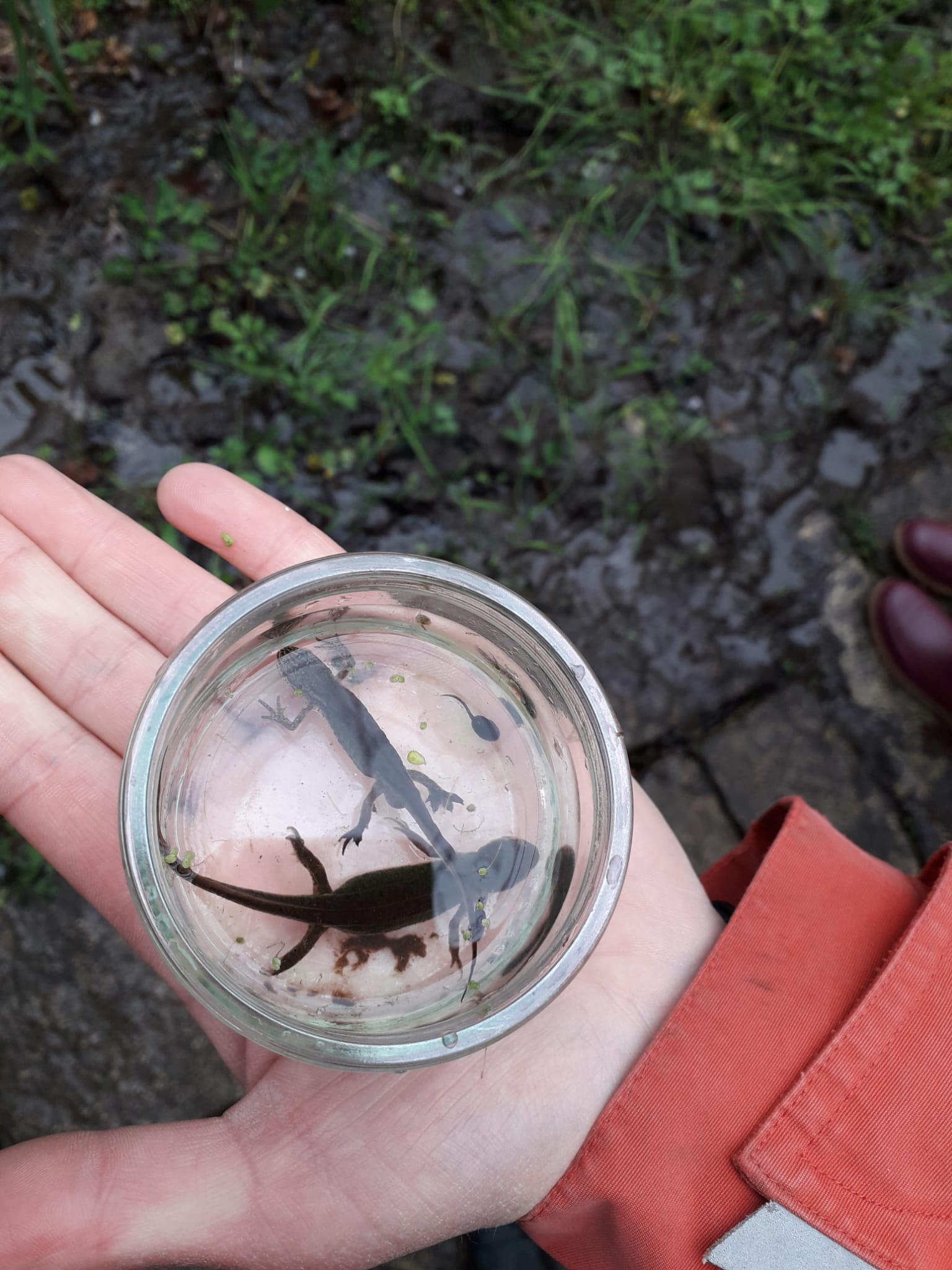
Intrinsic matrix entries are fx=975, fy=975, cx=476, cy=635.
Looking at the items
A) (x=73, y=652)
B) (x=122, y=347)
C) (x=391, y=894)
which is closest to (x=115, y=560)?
(x=73, y=652)

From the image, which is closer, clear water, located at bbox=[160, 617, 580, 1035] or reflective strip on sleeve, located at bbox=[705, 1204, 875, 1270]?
reflective strip on sleeve, located at bbox=[705, 1204, 875, 1270]

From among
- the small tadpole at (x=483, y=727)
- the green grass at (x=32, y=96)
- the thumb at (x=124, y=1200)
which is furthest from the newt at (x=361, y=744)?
the green grass at (x=32, y=96)

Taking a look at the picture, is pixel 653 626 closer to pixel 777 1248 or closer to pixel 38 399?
pixel 777 1248

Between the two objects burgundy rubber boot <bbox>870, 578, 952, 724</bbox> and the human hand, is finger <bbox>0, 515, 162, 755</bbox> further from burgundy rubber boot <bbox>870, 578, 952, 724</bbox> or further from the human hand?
burgundy rubber boot <bbox>870, 578, 952, 724</bbox>

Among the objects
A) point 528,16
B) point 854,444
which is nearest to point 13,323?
point 528,16

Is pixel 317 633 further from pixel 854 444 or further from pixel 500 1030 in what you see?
pixel 854 444

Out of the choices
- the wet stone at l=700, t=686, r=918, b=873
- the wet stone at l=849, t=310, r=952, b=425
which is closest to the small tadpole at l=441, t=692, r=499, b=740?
the wet stone at l=700, t=686, r=918, b=873

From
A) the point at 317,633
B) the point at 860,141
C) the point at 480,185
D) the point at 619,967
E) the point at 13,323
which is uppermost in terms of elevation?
the point at 860,141
